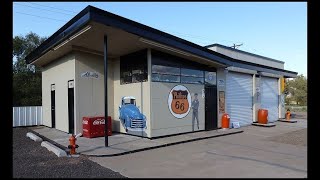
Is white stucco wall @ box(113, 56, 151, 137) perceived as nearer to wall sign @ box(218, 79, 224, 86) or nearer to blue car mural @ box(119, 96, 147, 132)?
blue car mural @ box(119, 96, 147, 132)

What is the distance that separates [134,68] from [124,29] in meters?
3.21

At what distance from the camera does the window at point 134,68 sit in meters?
11.9

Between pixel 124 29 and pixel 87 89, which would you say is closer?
pixel 124 29

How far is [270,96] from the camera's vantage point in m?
20.3

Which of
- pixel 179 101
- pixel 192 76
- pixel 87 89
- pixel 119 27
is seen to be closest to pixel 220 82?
pixel 192 76

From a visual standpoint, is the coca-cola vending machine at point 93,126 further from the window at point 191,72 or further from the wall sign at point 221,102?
the wall sign at point 221,102

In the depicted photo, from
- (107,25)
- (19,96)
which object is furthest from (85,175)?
(19,96)

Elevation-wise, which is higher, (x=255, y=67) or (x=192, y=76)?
(x=255, y=67)

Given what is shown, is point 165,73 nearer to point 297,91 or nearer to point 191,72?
point 191,72

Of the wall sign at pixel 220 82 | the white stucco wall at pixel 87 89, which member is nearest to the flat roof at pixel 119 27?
the wall sign at pixel 220 82

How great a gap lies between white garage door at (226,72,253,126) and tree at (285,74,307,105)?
132ft

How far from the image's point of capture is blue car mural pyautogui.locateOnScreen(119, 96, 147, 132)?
473 inches
